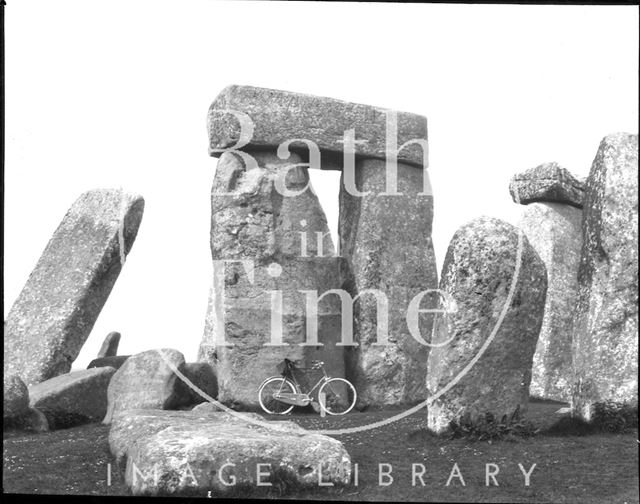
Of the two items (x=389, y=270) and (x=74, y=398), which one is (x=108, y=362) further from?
(x=389, y=270)

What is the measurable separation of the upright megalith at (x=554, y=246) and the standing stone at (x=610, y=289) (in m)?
4.54

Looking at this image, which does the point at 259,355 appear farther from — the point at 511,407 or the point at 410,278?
the point at 511,407

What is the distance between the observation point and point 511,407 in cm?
1290

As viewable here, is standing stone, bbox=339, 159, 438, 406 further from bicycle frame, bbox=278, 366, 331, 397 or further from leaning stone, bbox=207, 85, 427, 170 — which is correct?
bicycle frame, bbox=278, 366, 331, 397

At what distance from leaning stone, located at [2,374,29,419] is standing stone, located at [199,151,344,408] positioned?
2618 millimetres

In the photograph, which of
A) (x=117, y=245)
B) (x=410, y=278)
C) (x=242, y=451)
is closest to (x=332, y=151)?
(x=410, y=278)

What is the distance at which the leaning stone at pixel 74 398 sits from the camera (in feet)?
50.2

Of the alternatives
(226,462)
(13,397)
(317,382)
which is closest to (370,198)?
(317,382)

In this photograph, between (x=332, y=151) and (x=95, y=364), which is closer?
(x=332, y=151)

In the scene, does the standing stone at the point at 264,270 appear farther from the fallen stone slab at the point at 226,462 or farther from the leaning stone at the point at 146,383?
the fallen stone slab at the point at 226,462

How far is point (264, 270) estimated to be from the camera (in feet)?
53.8

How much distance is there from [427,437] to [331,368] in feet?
12.9

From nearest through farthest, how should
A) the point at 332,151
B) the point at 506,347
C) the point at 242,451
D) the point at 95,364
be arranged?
the point at 242,451, the point at 506,347, the point at 332,151, the point at 95,364

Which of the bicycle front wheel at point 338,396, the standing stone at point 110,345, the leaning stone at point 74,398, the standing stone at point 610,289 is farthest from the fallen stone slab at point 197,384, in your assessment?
the standing stone at point 610,289
